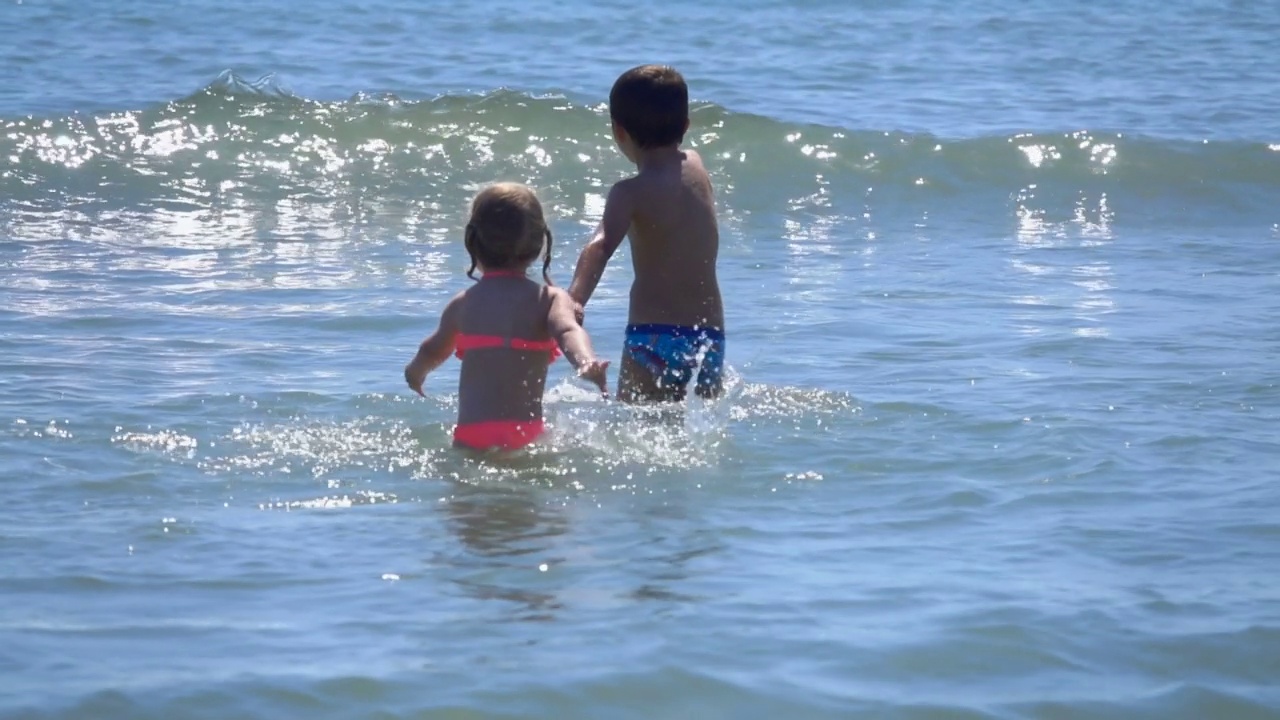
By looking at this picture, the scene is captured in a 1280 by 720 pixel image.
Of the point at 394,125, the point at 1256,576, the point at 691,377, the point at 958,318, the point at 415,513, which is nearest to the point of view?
the point at 1256,576

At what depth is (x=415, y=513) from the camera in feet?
15.0

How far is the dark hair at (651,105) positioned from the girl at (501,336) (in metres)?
0.47

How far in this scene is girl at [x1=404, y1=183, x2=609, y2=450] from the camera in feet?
16.5

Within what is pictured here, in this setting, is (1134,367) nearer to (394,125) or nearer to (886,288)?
(886,288)

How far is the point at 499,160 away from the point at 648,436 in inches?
307

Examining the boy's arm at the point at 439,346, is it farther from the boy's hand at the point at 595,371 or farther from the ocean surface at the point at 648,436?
the boy's hand at the point at 595,371

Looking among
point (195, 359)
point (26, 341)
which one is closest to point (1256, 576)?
point (195, 359)

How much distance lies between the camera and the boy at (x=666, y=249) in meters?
5.34

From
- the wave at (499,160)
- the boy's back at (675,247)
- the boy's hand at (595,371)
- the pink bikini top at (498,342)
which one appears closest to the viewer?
the boy's hand at (595,371)

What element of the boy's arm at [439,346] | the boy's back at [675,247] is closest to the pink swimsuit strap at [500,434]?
the boy's arm at [439,346]

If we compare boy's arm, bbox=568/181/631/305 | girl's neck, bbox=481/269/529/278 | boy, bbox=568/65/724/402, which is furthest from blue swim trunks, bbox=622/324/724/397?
girl's neck, bbox=481/269/529/278

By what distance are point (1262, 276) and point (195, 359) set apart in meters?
5.35

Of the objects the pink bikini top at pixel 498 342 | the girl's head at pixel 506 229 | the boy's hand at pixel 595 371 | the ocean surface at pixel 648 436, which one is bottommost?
the ocean surface at pixel 648 436

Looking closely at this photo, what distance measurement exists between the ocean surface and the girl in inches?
5.4
